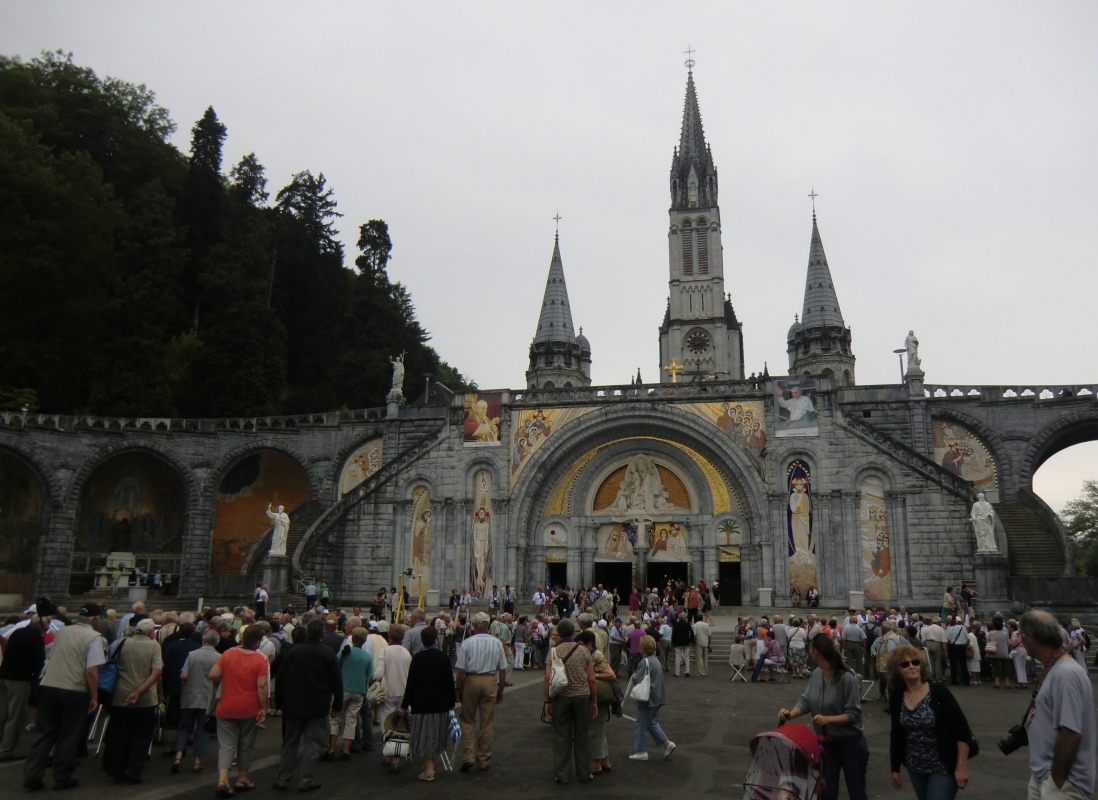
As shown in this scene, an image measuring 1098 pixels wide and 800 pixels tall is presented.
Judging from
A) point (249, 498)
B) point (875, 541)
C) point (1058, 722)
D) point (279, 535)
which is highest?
A: point (249, 498)

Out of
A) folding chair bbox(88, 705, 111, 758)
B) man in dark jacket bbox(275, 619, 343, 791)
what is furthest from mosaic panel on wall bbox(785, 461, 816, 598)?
man in dark jacket bbox(275, 619, 343, 791)

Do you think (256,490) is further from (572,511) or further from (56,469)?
(572,511)

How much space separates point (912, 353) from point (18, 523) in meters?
34.7

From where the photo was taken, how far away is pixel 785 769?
5277 mm

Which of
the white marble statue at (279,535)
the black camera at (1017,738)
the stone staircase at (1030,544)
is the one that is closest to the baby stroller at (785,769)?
the black camera at (1017,738)

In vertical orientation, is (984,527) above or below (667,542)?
above

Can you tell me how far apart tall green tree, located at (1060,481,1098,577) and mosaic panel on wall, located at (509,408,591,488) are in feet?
127

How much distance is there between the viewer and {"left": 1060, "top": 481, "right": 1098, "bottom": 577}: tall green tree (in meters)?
50.7

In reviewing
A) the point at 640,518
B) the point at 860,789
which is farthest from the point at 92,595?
the point at 860,789

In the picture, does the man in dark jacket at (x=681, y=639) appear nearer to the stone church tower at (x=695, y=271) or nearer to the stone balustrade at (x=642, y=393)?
the stone balustrade at (x=642, y=393)

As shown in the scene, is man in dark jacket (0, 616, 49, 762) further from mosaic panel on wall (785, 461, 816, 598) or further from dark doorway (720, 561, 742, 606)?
dark doorway (720, 561, 742, 606)

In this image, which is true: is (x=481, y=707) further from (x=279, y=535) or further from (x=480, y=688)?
(x=279, y=535)

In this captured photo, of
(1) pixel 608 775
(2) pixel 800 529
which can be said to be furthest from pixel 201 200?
(1) pixel 608 775

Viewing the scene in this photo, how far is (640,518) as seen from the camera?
31328 millimetres
